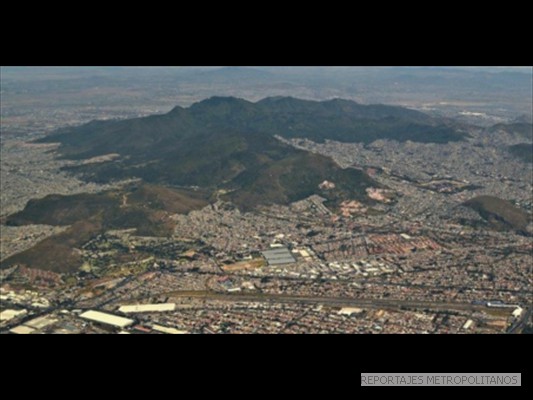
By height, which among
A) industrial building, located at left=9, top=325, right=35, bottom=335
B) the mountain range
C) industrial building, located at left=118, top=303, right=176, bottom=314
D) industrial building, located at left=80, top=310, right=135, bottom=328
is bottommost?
industrial building, located at left=118, top=303, right=176, bottom=314

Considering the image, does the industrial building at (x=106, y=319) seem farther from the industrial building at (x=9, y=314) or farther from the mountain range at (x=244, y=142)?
the mountain range at (x=244, y=142)

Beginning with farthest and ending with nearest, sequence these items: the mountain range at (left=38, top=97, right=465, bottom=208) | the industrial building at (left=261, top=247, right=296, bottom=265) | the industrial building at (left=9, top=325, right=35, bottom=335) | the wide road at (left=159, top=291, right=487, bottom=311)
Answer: the mountain range at (left=38, top=97, right=465, bottom=208) → the industrial building at (left=261, top=247, right=296, bottom=265) → the wide road at (left=159, top=291, right=487, bottom=311) → the industrial building at (left=9, top=325, right=35, bottom=335)

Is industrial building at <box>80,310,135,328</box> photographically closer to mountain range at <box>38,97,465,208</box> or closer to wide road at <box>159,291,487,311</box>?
wide road at <box>159,291,487,311</box>

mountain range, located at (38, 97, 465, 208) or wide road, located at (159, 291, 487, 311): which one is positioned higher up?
mountain range, located at (38, 97, 465, 208)

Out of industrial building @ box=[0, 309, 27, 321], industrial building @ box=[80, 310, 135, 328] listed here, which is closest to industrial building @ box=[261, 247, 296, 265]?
industrial building @ box=[80, 310, 135, 328]

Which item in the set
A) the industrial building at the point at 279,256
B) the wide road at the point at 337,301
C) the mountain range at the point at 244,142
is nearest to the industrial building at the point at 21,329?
the wide road at the point at 337,301

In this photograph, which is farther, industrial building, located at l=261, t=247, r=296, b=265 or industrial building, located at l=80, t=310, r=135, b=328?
industrial building, located at l=261, t=247, r=296, b=265

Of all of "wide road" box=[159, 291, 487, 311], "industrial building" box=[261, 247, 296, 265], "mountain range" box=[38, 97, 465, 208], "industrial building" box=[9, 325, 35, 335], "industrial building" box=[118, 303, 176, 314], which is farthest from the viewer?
"mountain range" box=[38, 97, 465, 208]
